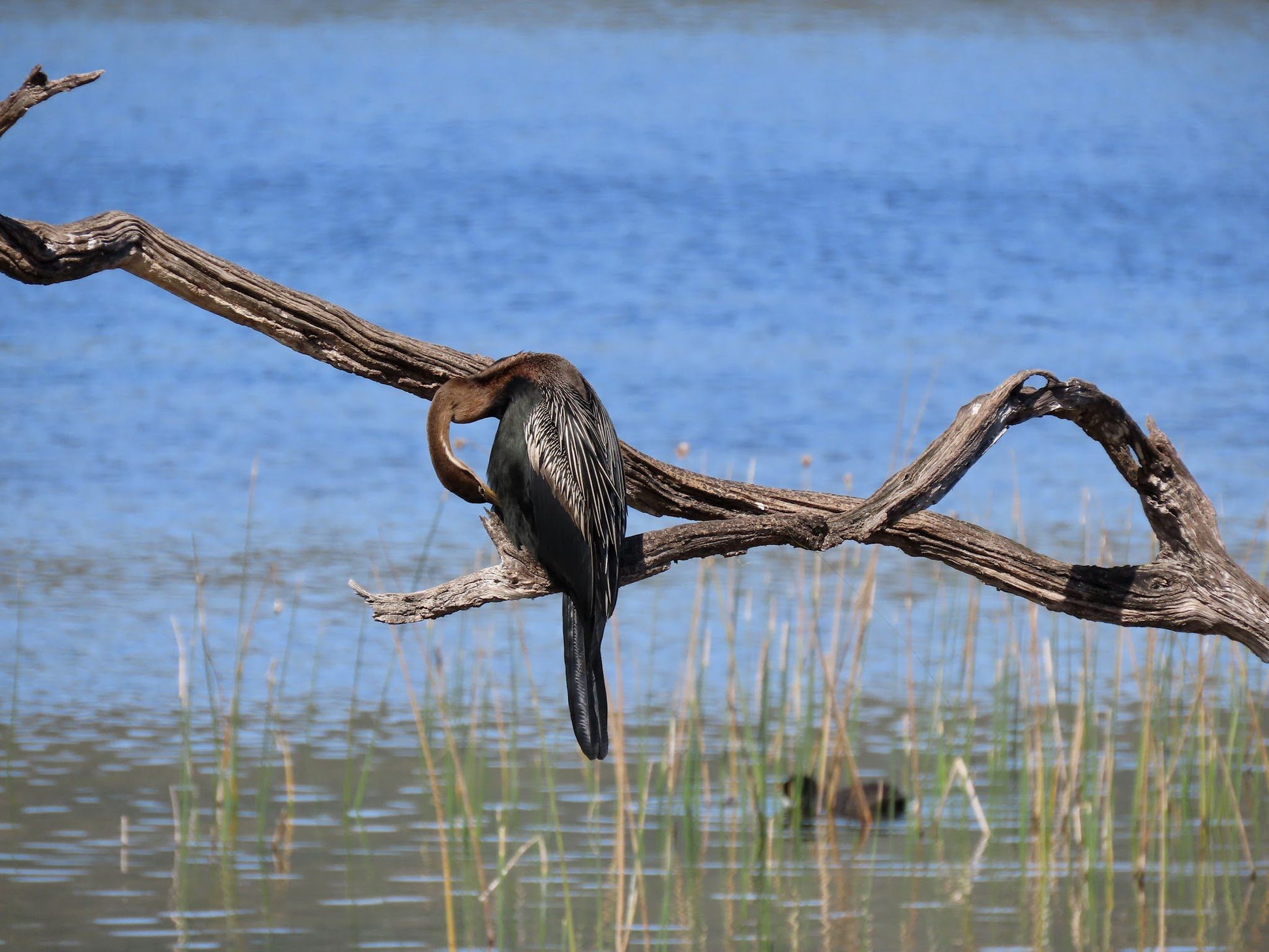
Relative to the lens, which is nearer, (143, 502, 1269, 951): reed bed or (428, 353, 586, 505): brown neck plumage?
(428, 353, 586, 505): brown neck plumage

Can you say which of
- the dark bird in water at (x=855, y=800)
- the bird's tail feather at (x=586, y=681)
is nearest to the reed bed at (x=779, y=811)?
the dark bird in water at (x=855, y=800)

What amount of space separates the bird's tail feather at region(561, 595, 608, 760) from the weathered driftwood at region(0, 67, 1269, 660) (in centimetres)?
9

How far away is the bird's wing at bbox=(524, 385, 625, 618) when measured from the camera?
2.66 meters

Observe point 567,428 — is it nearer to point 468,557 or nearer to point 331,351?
point 331,351

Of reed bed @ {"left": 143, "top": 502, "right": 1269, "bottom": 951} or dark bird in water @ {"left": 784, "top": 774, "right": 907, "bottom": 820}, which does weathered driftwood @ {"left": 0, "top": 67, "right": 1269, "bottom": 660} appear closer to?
reed bed @ {"left": 143, "top": 502, "right": 1269, "bottom": 951}

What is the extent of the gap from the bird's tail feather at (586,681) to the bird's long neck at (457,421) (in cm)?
25

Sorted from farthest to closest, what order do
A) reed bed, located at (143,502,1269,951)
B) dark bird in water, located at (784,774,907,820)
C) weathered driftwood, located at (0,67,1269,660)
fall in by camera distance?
1. dark bird in water, located at (784,774,907,820)
2. reed bed, located at (143,502,1269,951)
3. weathered driftwood, located at (0,67,1269,660)

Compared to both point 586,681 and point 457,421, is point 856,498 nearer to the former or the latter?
point 586,681

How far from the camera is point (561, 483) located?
8.78 feet

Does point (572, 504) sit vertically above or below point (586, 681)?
above

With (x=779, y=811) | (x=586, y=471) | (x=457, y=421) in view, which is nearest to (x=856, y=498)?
(x=586, y=471)

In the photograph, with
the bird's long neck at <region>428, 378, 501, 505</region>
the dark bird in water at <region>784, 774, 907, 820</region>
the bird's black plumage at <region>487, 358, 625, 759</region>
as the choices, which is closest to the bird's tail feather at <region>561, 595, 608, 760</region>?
the bird's black plumage at <region>487, 358, 625, 759</region>

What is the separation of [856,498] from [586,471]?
0.51 m

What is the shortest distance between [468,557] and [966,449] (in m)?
5.23
